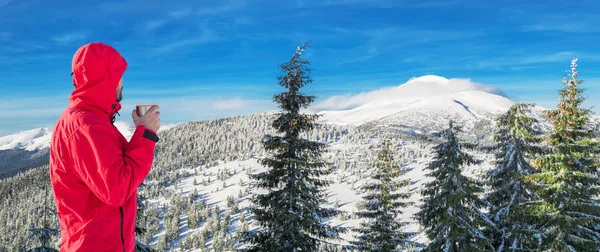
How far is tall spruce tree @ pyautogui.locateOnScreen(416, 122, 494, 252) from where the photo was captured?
1559cm

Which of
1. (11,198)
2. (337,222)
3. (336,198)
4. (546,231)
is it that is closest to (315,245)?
(546,231)

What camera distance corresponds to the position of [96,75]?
2.33m

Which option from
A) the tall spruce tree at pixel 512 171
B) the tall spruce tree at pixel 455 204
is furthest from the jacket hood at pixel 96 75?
the tall spruce tree at pixel 512 171

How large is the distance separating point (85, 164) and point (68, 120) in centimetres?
32

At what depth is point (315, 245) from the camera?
486 inches

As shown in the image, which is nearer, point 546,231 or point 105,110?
point 105,110

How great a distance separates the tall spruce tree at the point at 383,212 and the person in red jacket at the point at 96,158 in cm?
1797

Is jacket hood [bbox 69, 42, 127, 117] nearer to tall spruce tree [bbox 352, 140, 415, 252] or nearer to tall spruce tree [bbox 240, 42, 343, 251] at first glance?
tall spruce tree [bbox 240, 42, 343, 251]

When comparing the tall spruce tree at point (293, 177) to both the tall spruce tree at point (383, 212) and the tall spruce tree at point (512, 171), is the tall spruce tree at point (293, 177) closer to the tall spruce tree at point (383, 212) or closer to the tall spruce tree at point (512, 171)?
the tall spruce tree at point (383, 212)

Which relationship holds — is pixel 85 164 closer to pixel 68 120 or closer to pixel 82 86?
pixel 68 120

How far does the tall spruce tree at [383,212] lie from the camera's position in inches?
755

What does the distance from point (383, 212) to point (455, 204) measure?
→ 181 inches

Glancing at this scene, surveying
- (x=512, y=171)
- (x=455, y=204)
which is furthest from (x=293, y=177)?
(x=512, y=171)

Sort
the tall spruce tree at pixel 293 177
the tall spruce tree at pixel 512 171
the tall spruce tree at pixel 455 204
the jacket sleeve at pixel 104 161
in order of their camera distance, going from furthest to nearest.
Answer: the tall spruce tree at pixel 512 171 < the tall spruce tree at pixel 455 204 < the tall spruce tree at pixel 293 177 < the jacket sleeve at pixel 104 161
